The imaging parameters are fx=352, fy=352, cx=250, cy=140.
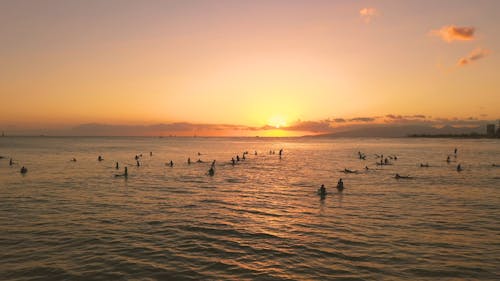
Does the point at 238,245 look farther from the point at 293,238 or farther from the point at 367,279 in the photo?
the point at 367,279

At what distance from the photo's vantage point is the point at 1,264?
46.3ft

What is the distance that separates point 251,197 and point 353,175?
72.5 ft

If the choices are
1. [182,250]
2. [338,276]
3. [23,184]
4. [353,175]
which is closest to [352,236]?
[338,276]

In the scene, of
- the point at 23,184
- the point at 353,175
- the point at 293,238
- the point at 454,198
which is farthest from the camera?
the point at 353,175

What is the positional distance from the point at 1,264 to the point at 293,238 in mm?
12759

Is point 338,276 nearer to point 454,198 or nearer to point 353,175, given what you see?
point 454,198

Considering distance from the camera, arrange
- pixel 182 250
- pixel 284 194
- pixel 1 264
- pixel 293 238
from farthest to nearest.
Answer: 1. pixel 284 194
2. pixel 293 238
3. pixel 182 250
4. pixel 1 264

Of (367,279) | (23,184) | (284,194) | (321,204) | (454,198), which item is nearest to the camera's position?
(367,279)

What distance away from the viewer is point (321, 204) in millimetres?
27125

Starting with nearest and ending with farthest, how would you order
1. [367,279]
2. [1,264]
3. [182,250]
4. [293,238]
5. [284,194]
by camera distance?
[367,279]
[1,264]
[182,250]
[293,238]
[284,194]

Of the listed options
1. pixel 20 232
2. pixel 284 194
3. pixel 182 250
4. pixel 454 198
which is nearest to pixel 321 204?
pixel 284 194

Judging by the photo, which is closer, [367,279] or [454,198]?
[367,279]

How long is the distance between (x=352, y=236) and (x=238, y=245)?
6.02 metres

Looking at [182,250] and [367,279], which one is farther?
[182,250]
